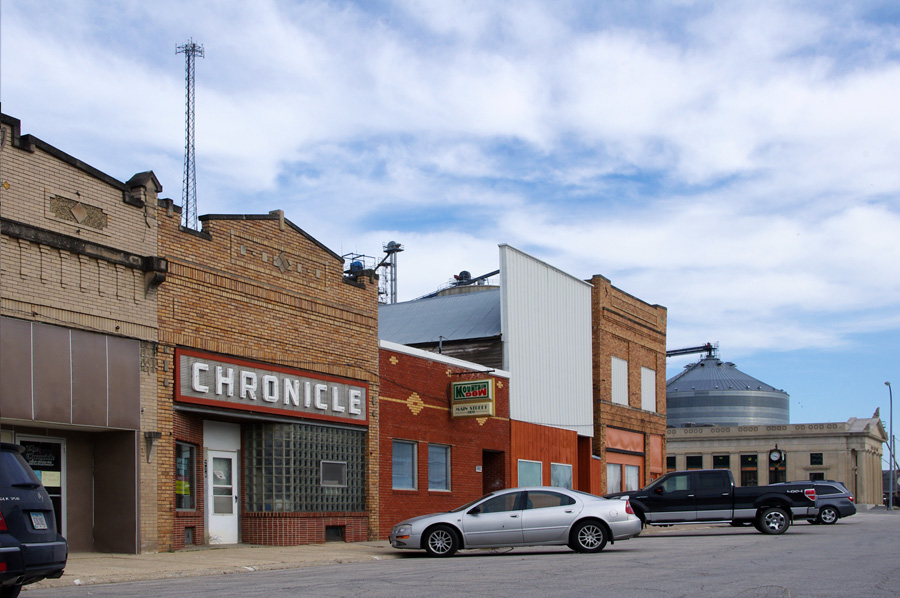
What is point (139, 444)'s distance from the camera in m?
18.1

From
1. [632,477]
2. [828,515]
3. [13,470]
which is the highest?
[13,470]

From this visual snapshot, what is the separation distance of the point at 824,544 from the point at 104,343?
47.5 ft

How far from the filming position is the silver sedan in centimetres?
1866

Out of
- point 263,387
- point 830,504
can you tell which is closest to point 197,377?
point 263,387

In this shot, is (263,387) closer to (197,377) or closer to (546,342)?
(197,377)

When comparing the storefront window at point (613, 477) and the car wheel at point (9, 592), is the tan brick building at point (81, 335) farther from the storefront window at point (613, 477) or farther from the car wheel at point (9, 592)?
the storefront window at point (613, 477)

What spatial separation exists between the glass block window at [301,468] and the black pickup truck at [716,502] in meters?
6.58

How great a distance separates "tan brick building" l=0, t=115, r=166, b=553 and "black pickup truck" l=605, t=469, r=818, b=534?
12273mm

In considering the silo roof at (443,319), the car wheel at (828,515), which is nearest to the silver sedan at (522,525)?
the silo roof at (443,319)

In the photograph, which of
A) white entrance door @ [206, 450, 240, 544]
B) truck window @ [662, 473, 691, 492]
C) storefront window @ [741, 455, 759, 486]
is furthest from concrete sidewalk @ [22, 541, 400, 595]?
storefront window @ [741, 455, 759, 486]

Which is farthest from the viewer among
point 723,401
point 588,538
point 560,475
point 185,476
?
point 723,401

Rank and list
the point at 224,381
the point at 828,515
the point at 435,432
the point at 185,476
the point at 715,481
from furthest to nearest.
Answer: the point at 828,515, the point at 435,432, the point at 715,481, the point at 224,381, the point at 185,476

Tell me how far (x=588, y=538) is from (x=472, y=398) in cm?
→ 886

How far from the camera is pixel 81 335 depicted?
1723cm
